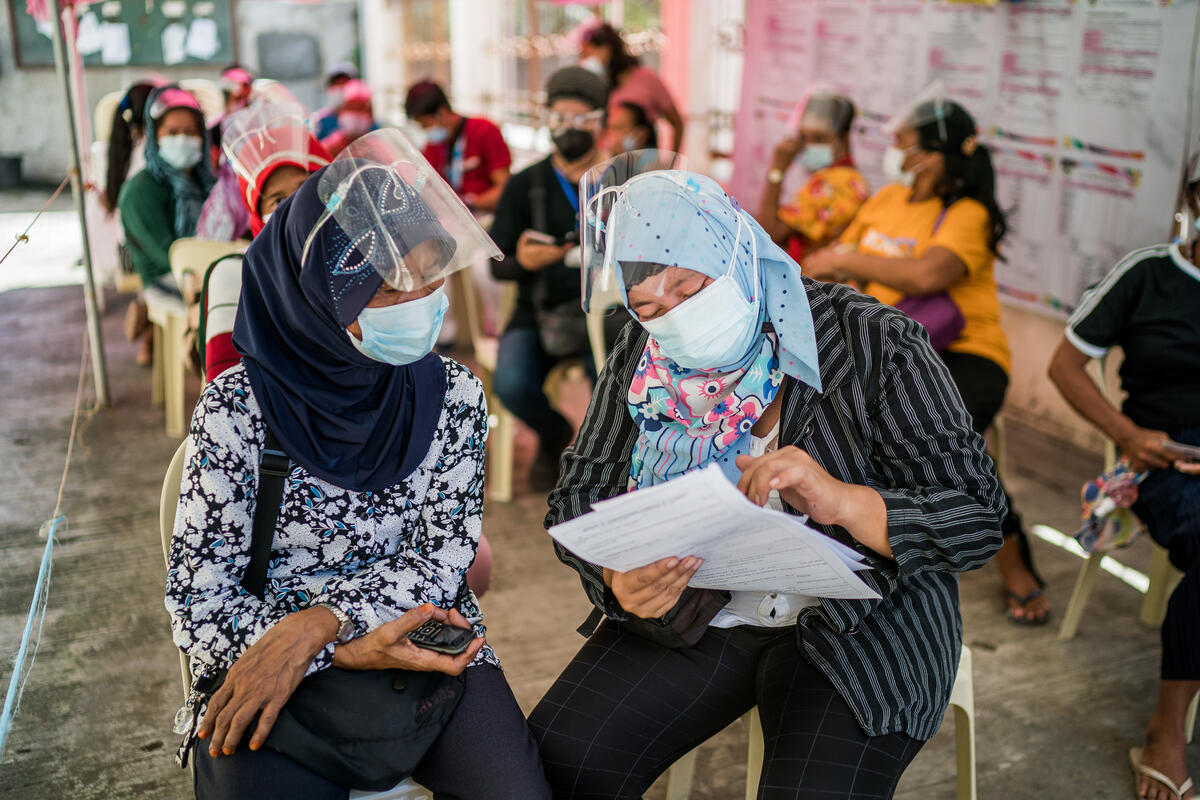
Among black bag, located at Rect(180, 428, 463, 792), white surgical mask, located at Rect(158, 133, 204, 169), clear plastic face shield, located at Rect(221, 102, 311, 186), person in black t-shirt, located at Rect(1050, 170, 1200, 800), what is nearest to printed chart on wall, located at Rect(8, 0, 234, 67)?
white surgical mask, located at Rect(158, 133, 204, 169)

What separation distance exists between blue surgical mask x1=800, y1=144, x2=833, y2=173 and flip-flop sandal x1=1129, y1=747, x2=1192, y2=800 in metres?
2.67

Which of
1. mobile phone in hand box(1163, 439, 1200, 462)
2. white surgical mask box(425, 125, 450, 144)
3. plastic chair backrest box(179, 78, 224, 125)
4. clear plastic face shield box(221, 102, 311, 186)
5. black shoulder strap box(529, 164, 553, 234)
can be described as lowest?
mobile phone in hand box(1163, 439, 1200, 462)

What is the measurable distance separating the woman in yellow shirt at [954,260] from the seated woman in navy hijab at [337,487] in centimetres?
190

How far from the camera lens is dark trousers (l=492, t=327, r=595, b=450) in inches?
150

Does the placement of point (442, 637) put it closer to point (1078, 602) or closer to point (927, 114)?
point (1078, 602)

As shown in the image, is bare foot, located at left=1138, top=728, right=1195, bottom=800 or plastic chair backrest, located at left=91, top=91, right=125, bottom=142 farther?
plastic chair backrest, located at left=91, top=91, right=125, bottom=142

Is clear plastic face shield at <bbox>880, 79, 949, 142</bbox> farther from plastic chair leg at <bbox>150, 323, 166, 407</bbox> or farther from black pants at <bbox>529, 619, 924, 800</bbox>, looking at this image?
plastic chair leg at <bbox>150, 323, 166, 407</bbox>

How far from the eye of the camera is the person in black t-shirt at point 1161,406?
2289 mm

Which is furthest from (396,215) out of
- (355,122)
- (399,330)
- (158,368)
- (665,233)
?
(355,122)

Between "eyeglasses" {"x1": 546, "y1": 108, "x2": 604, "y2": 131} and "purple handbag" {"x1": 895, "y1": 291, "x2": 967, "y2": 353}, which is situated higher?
"eyeglasses" {"x1": 546, "y1": 108, "x2": 604, "y2": 131}

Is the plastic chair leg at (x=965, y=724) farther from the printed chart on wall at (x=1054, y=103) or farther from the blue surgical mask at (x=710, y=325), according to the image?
the printed chart on wall at (x=1054, y=103)

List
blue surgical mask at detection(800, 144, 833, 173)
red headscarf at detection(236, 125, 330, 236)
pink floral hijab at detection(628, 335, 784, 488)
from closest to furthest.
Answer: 1. pink floral hijab at detection(628, 335, 784, 488)
2. red headscarf at detection(236, 125, 330, 236)
3. blue surgical mask at detection(800, 144, 833, 173)

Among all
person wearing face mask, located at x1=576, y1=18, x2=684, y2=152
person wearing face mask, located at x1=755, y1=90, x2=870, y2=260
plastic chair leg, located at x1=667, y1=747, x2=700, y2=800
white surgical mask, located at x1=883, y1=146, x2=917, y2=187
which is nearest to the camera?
plastic chair leg, located at x1=667, y1=747, x2=700, y2=800

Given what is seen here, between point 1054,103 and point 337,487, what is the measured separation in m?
3.64
